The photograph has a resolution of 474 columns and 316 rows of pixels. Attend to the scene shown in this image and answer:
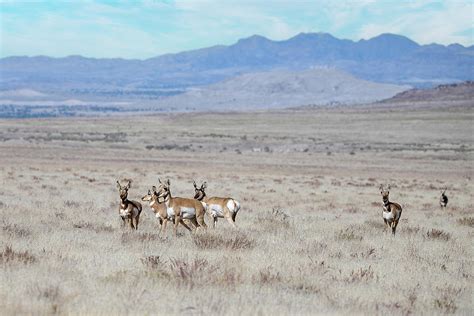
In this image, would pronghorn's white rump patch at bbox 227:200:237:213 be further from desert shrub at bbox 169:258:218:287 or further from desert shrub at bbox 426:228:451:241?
desert shrub at bbox 169:258:218:287

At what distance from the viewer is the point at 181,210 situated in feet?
49.4

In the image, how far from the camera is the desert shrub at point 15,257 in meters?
10.4

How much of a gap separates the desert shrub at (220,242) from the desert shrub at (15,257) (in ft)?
10.2

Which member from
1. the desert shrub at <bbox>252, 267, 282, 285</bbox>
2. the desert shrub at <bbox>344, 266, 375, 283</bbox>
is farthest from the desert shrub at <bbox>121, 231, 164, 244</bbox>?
the desert shrub at <bbox>344, 266, 375, 283</bbox>

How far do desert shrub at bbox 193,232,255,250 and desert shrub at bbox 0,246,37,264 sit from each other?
10.2ft

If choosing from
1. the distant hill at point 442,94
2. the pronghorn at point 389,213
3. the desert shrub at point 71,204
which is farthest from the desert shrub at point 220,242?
the distant hill at point 442,94

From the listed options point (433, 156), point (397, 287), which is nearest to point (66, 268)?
point (397, 287)

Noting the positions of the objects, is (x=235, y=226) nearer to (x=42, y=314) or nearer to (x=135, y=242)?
(x=135, y=242)

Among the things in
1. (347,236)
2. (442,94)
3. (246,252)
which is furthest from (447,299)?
(442,94)

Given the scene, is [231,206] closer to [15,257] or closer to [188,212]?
[188,212]

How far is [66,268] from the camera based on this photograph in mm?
10219

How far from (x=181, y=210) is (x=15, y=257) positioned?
4.94 m

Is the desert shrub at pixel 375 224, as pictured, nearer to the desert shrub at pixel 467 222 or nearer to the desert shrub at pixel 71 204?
the desert shrub at pixel 467 222

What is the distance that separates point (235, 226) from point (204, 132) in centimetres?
7442
